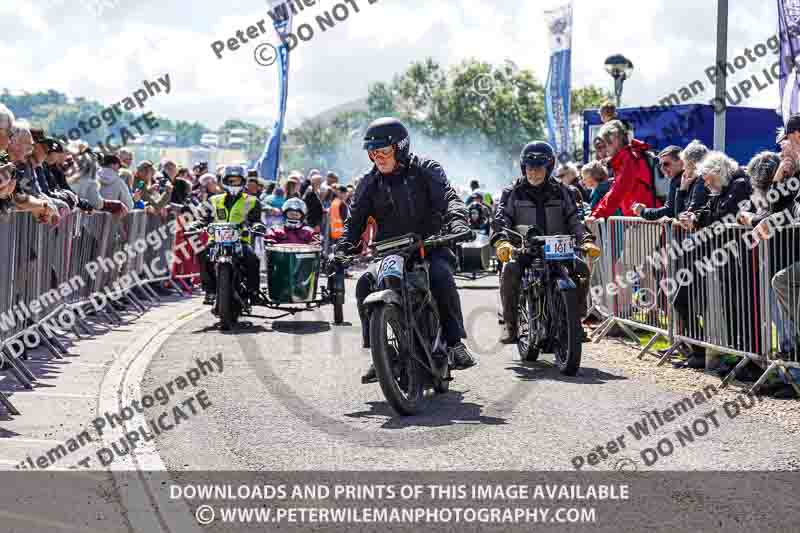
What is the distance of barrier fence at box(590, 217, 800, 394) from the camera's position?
29.8 ft

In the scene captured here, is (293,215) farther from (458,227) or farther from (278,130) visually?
(278,130)

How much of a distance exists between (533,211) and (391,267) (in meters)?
3.13

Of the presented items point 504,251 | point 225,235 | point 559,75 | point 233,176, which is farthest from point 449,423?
point 559,75

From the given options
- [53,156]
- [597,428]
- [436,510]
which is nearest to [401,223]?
[597,428]

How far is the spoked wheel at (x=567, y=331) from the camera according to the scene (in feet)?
33.2

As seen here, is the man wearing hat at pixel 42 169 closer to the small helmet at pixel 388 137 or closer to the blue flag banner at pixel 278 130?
the small helmet at pixel 388 137

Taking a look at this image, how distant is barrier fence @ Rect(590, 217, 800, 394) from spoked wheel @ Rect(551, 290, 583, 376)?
1.17m

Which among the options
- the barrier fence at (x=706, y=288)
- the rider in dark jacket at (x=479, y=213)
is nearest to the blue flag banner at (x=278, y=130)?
the rider in dark jacket at (x=479, y=213)

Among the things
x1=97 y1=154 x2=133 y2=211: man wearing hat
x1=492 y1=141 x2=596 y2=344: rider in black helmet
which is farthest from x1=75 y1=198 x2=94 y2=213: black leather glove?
x1=492 y1=141 x2=596 y2=344: rider in black helmet

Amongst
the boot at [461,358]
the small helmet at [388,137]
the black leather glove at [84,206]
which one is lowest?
the boot at [461,358]

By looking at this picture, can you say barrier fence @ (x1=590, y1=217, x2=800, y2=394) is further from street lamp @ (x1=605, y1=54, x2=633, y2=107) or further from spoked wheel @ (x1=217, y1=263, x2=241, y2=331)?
street lamp @ (x1=605, y1=54, x2=633, y2=107)

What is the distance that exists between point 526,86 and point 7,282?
86.9 meters

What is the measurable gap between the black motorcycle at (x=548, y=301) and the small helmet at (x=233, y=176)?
4986mm

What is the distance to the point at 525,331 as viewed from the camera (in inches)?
442
